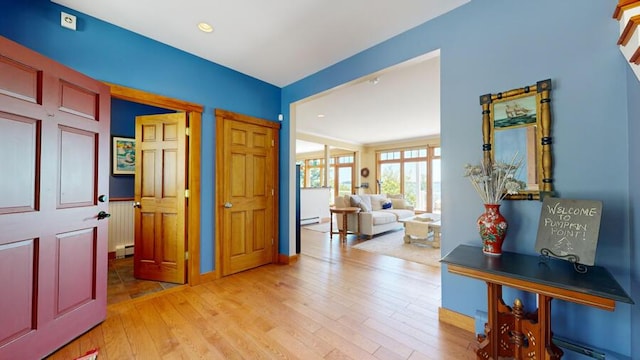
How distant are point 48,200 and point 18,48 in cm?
97

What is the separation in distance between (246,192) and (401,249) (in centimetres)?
283

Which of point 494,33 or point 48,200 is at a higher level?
point 494,33

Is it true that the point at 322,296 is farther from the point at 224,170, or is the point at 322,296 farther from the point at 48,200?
the point at 48,200

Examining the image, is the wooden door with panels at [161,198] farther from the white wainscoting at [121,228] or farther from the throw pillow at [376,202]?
the throw pillow at [376,202]

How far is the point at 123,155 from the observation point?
12.3ft

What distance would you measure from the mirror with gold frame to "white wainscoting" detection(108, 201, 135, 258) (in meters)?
4.67

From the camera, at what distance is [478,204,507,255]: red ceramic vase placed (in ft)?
5.32

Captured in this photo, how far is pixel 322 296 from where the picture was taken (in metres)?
2.52

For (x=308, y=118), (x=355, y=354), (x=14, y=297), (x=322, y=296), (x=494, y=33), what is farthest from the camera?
(x=308, y=118)

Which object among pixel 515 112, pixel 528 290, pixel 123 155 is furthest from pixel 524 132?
pixel 123 155

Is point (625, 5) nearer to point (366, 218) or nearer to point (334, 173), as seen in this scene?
point (366, 218)

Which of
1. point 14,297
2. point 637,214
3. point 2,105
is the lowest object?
point 14,297

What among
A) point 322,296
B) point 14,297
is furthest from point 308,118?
point 14,297

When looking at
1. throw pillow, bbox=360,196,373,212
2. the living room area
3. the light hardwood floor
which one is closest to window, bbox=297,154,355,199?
the living room area
